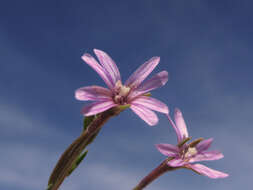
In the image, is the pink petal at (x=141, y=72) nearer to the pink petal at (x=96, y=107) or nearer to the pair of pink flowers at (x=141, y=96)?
the pair of pink flowers at (x=141, y=96)

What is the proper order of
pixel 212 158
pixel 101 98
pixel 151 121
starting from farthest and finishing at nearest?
pixel 212 158 → pixel 101 98 → pixel 151 121

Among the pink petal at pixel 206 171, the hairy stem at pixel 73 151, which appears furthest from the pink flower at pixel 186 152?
the hairy stem at pixel 73 151

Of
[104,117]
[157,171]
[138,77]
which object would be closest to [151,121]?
[104,117]

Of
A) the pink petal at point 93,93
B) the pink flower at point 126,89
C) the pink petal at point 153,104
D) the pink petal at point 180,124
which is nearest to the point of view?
the pink petal at point 93,93

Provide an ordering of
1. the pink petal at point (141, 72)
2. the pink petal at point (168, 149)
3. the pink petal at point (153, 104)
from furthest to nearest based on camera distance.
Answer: the pink petal at point (141, 72)
the pink petal at point (168, 149)
the pink petal at point (153, 104)

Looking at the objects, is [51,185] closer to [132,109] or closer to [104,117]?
[104,117]

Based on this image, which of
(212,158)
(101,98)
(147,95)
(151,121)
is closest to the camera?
(151,121)

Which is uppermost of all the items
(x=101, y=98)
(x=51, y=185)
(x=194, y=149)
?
(x=101, y=98)
